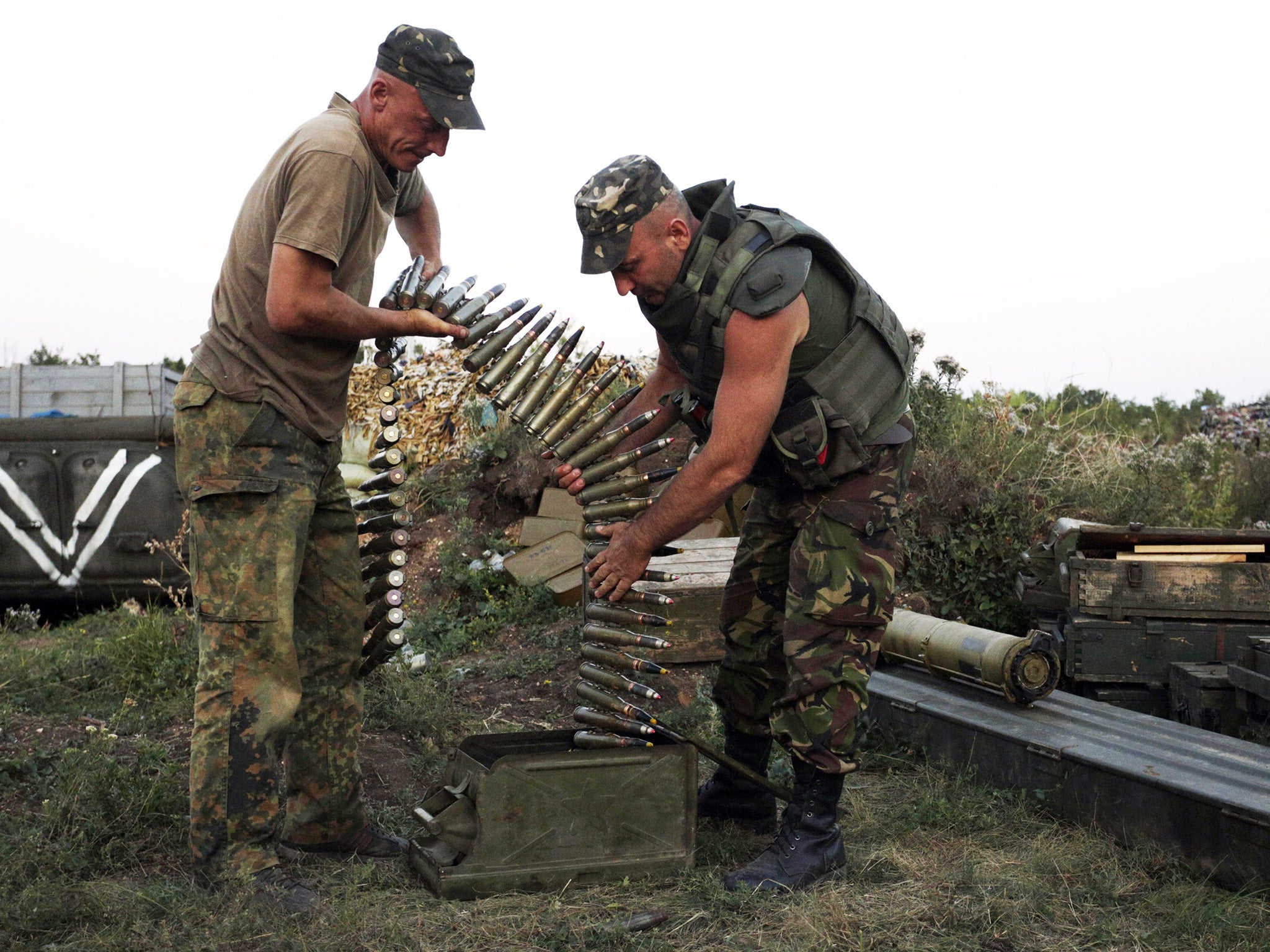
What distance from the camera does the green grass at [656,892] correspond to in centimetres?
342

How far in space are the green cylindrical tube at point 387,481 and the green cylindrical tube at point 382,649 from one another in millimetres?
627

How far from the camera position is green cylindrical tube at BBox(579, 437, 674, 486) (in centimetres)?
457

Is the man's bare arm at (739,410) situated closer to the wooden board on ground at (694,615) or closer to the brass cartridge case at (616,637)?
the brass cartridge case at (616,637)

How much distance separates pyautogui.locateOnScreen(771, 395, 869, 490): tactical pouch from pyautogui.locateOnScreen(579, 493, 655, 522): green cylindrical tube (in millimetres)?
775

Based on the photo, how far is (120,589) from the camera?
9180 millimetres

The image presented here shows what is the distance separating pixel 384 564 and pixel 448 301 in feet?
3.89

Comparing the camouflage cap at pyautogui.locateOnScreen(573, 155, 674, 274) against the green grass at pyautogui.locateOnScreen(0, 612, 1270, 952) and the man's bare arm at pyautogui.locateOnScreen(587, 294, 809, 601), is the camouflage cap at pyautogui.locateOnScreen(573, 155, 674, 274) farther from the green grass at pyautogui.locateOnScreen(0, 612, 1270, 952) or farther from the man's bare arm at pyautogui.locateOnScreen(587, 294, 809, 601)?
the green grass at pyautogui.locateOnScreen(0, 612, 1270, 952)

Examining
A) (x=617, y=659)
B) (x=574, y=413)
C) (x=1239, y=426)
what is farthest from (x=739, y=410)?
(x=1239, y=426)

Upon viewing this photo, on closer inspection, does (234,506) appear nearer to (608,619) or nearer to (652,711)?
(608,619)

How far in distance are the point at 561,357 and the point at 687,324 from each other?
35.8 inches

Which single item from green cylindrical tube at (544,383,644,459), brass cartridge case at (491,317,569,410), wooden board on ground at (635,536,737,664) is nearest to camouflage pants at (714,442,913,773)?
green cylindrical tube at (544,383,644,459)

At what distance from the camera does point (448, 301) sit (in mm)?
4277

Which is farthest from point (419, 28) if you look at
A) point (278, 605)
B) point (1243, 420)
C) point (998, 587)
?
point (1243, 420)

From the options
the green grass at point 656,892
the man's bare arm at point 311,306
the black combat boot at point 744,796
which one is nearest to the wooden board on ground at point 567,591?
the green grass at point 656,892
